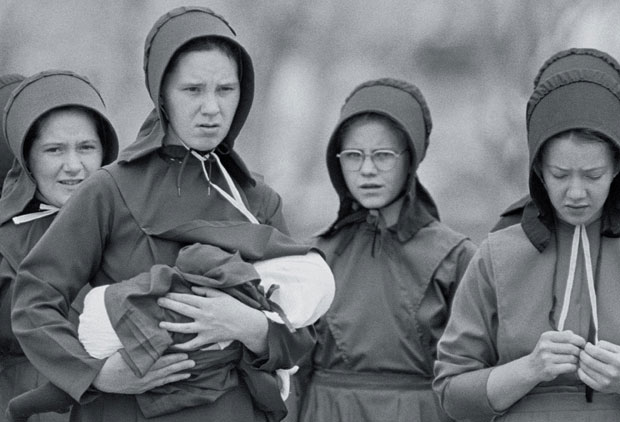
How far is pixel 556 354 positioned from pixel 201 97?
1181 mm

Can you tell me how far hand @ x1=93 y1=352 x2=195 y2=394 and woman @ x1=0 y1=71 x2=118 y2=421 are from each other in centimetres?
117

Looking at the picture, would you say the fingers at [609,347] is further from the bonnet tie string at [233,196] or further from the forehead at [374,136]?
the forehead at [374,136]

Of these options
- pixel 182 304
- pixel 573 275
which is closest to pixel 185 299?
pixel 182 304

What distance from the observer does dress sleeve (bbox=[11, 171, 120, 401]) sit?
3352mm

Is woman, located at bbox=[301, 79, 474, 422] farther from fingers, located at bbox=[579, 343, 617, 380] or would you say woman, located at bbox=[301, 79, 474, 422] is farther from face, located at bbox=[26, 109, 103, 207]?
fingers, located at bbox=[579, 343, 617, 380]

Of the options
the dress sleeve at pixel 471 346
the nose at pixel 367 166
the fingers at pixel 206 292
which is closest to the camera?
the fingers at pixel 206 292

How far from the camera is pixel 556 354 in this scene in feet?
10.8

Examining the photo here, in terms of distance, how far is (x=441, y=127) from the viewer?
288 inches

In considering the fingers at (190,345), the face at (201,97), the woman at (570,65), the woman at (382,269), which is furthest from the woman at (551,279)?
the woman at (382,269)

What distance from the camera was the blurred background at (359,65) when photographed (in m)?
7.27

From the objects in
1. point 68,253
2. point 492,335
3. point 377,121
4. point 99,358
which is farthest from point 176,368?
point 377,121

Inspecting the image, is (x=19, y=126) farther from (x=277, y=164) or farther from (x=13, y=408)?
(x=277, y=164)

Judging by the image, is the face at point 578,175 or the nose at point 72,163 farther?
the nose at point 72,163

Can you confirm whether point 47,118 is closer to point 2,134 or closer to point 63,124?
point 63,124
